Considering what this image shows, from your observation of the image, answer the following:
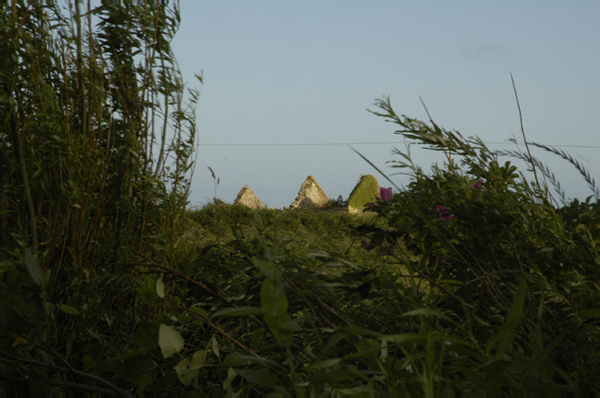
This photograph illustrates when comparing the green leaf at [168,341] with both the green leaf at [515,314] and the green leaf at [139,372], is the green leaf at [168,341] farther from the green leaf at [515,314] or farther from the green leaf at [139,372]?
the green leaf at [515,314]

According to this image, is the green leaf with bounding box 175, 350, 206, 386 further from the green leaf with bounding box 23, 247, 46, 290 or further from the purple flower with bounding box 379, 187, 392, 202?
the purple flower with bounding box 379, 187, 392, 202

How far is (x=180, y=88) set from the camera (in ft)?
7.30

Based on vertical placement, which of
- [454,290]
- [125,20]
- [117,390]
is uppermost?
[125,20]

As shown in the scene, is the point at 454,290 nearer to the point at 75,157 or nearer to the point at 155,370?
the point at 155,370

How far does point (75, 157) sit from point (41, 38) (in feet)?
1.83

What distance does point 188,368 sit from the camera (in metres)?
1.02

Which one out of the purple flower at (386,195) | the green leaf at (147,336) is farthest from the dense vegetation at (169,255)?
the purple flower at (386,195)

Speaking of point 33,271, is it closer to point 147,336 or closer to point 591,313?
point 147,336

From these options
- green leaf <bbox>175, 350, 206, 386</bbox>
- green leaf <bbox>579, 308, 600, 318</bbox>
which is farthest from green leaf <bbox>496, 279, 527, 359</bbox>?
green leaf <bbox>175, 350, 206, 386</bbox>

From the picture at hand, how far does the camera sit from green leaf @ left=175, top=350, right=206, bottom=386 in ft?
3.19

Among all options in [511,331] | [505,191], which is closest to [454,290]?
[505,191]

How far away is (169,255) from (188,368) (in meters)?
1.08

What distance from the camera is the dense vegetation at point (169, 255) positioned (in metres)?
1.14

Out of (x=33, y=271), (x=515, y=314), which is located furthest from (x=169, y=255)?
(x=515, y=314)
